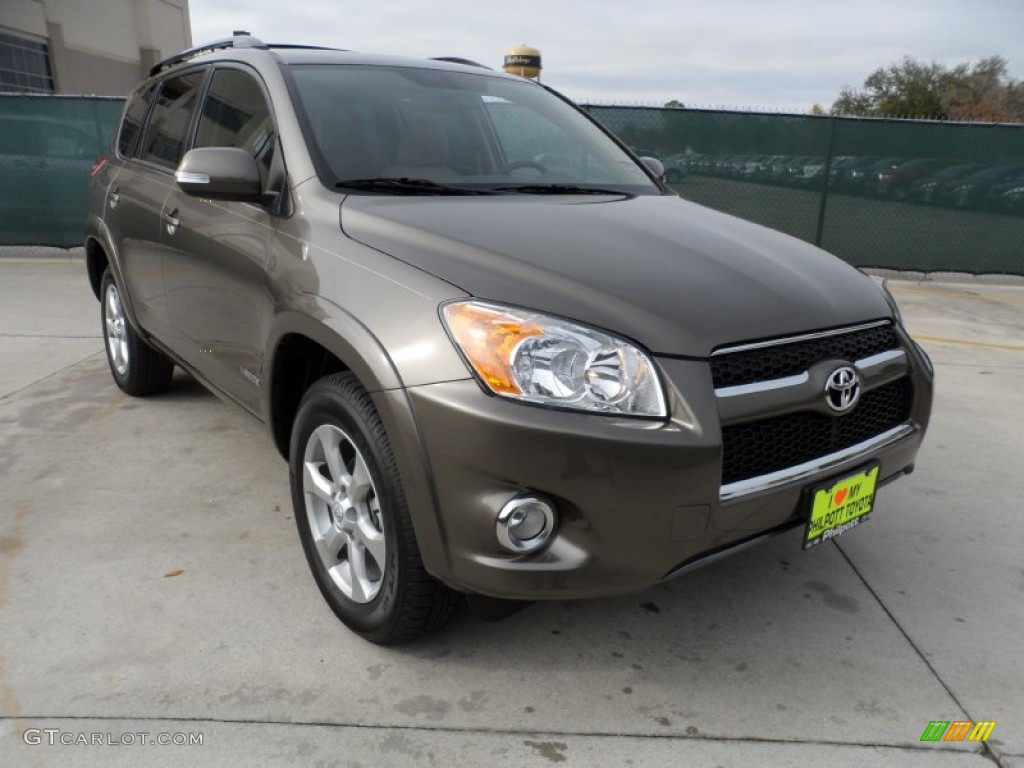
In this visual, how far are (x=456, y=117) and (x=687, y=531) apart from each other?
6.49 ft

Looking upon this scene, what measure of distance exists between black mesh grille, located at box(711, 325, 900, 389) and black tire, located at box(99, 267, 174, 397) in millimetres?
3213

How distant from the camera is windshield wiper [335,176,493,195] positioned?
8.80 ft

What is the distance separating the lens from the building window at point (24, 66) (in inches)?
843

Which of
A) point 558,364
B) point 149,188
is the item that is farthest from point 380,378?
point 149,188

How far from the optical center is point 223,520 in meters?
3.18

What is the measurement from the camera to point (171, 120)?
385 centimetres

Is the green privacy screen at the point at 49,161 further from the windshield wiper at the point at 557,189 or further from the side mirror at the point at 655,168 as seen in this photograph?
the windshield wiper at the point at 557,189

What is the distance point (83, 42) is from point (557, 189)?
28236 millimetres

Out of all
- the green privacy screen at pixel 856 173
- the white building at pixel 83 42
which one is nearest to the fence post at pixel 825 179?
the green privacy screen at pixel 856 173

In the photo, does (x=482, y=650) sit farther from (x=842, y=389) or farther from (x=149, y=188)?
(x=149, y=188)

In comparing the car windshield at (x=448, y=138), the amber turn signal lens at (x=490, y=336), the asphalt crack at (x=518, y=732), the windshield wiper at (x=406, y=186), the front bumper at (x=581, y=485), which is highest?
the car windshield at (x=448, y=138)

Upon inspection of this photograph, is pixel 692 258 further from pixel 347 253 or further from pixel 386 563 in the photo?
pixel 386 563

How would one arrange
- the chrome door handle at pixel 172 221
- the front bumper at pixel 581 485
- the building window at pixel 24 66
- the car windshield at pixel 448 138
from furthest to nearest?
the building window at pixel 24 66, the chrome door handle at pixel 172 221, the car windshield at pixel 448 138, the front bumper at pixel 581 485

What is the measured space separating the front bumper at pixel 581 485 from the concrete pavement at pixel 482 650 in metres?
0.42
